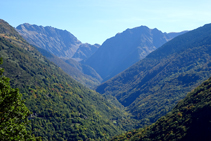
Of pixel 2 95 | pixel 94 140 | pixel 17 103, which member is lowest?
pixel 94 140

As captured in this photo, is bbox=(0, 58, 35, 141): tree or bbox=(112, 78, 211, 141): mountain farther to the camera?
bbox=(112, 78, 211, 141): mountain

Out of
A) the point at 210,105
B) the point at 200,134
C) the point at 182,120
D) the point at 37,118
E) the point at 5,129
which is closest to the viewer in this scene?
the point at 5,129

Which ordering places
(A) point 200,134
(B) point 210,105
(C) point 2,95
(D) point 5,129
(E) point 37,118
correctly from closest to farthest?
(D) point 5,129 < (C) point 2,95 < (A) point 200,134 < (B) point 210,105 < (E) point 37,118

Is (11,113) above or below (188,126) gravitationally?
above

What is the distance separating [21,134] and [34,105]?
565 feet

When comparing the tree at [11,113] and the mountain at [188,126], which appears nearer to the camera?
the tree at [11,113]

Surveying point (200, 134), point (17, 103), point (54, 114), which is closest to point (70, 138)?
point (54, 114)

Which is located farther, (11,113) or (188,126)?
(188,126)

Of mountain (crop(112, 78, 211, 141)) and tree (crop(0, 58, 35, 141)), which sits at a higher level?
tree (crop(0, 58, 35, 141))

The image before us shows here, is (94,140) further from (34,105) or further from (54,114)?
(34,105)

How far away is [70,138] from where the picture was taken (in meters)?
182

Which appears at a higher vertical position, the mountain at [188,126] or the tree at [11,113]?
the tree at [11,113]

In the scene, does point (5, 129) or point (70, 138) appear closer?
point (5, 129)

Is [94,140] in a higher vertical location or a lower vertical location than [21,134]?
lower
